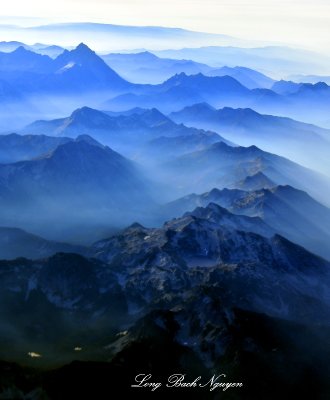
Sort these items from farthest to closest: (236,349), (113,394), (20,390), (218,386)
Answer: (236,349)
(218,386)
(113,394)
(20,390)

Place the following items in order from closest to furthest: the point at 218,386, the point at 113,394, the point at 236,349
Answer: the point at 113,394 → the point at 218,386 → the point at 236,349

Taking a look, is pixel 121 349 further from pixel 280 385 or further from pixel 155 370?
pixel 280 385

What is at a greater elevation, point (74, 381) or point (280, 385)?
point (74, 381)

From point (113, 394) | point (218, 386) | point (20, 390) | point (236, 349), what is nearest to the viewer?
point (20, 390)

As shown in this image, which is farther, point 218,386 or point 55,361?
point 55,361

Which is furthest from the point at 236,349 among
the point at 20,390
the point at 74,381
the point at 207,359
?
the point at 20,390

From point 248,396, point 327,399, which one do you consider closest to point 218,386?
point 248,396

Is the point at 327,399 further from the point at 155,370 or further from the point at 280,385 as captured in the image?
the point at 155,370

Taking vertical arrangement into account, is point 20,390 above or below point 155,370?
above

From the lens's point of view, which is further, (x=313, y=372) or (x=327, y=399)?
(x=313, y=372)
